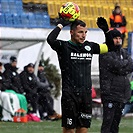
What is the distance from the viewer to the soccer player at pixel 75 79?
28.6ft

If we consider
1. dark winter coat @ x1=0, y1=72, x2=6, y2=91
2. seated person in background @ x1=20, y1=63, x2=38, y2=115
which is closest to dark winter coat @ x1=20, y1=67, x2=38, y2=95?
seated person in background @ x1=20, y1=63, x2=38, y2=115

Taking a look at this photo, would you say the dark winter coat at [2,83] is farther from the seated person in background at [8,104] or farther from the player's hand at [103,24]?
the player's hand at [103,24]

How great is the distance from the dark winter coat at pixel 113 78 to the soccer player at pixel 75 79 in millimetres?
1806

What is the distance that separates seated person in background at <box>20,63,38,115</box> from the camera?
1730 cm

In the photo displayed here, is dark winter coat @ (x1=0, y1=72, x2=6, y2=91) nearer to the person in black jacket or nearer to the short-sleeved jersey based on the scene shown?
the person in black jacket

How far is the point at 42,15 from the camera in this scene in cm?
2238

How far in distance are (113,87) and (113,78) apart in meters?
0.15

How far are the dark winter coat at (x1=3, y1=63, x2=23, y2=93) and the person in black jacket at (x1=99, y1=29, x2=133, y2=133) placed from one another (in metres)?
6.49

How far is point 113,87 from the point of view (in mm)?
10648

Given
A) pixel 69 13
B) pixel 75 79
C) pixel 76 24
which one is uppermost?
pixel 69 13

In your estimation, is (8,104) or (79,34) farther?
(8,104)

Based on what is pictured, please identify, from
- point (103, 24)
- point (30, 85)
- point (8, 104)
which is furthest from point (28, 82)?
point (103, 24)

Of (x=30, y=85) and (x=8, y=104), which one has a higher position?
(x=30, y=85)

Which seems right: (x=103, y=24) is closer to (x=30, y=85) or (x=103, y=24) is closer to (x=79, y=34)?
(x=79, y=34)
